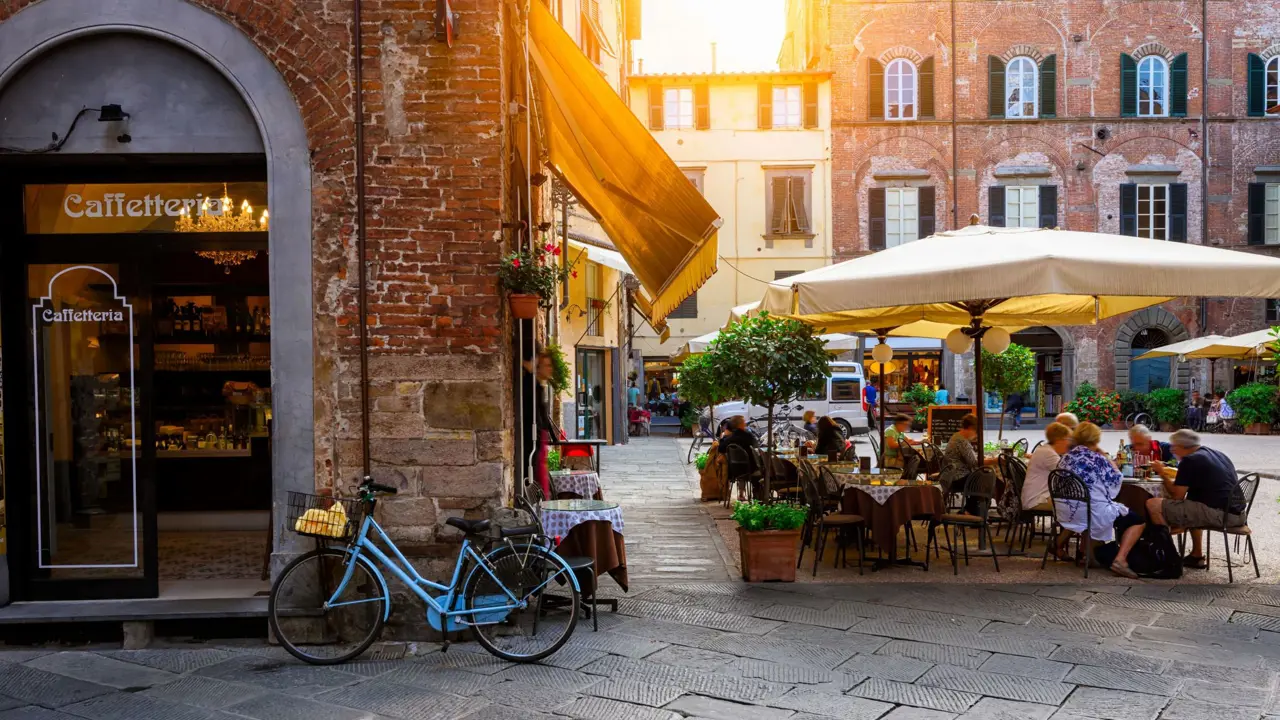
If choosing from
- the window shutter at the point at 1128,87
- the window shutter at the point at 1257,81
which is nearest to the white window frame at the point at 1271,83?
the window shutter at the point at 1257,81

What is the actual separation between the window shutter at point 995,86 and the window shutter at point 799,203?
5.87m

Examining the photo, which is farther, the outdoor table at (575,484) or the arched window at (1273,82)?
the arched window at (1273,82)

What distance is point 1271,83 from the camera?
28.0 m

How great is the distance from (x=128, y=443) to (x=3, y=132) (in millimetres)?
1934

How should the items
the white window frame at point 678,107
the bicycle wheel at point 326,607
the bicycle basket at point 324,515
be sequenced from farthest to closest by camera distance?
1. the white window frame at point 678,107
2. the bicycle wheel at point 326,607
3. the bicycle basket at point 324,515

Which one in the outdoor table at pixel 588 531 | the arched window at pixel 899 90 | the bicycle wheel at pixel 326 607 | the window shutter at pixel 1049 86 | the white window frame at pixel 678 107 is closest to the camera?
the bicycle wheel at pixel 326 607

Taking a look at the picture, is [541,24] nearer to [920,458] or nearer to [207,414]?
[207,414]

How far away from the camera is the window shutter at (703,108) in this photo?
94.1 feet

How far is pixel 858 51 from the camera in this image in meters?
28.3

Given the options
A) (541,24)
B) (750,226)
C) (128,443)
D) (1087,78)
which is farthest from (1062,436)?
(1087,78)

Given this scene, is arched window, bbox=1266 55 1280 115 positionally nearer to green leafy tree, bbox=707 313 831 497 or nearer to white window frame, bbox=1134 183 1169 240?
white window frame, bbox=1134 183 1169 240

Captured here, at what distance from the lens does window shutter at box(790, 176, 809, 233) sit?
93.7 ft

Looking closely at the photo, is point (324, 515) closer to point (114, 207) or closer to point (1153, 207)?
point (114, 207)

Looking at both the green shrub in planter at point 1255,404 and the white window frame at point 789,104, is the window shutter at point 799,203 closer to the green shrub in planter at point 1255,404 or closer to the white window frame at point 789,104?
the white window frame at point 789,104
